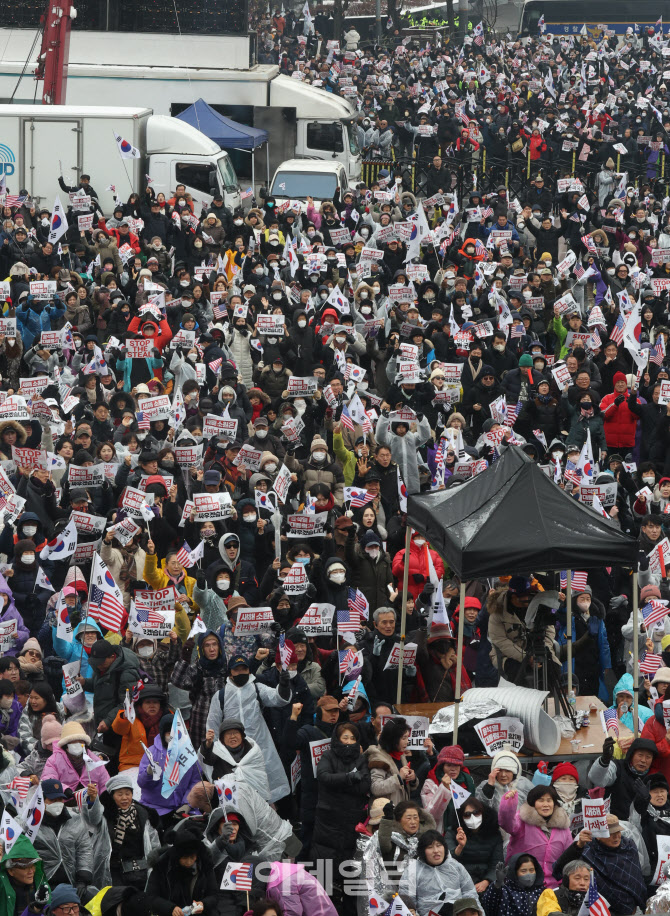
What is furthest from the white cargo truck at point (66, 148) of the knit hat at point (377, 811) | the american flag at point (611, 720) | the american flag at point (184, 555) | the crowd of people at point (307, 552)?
the knit hat at point (377, 811)

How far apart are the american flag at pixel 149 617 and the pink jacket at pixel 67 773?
51.6 inches

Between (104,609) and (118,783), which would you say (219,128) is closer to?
(104,609)

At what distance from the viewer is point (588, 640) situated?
1130 cm

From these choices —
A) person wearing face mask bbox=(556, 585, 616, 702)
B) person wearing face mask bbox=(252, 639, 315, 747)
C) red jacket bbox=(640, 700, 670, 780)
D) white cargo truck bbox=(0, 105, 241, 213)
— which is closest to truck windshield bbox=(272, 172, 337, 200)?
white cargo truck bbox=(0, 105, 241, 213)

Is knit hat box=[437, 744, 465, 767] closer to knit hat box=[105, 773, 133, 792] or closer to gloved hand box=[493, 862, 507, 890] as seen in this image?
gloved hand box=[493, 862, 507, 890]

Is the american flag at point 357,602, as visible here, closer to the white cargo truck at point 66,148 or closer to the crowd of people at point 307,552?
the crowd of people at point 307,552

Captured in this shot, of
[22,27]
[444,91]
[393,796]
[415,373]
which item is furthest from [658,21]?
[393,796]

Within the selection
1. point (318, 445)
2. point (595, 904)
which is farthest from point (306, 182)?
point (595, 904)

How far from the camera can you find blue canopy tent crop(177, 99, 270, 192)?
27.0m

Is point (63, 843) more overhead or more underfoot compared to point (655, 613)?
more underfoot

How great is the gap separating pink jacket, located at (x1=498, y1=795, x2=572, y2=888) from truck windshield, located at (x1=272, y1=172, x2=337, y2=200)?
705 inches

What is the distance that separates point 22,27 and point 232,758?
23853 millimetres

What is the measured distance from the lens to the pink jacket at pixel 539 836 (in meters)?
8.39

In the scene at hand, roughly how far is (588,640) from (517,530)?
6.26 feet
